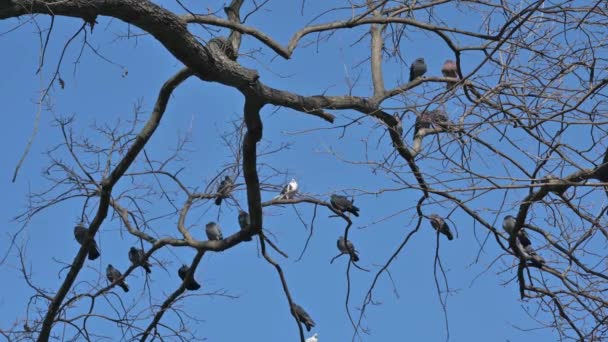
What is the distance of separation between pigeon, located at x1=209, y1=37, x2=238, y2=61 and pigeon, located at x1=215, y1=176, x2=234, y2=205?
4.46 feet

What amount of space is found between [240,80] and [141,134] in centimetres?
99

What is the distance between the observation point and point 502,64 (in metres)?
4.82

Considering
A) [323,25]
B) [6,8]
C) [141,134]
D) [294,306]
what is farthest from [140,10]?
[294,306]

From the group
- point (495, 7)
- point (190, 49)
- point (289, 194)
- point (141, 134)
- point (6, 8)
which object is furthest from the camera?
point (289, 194)

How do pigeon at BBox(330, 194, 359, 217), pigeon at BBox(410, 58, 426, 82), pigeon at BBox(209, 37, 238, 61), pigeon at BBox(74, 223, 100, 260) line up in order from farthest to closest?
1. pigeon at BBox(410, 58, 426, 82)
2. pigeon at BBox(330, 194, 359, 217)
3. pigeon at BBox(74, 223, 100, 260)
4. pigeon at BBox(209, 37, 238, 61)

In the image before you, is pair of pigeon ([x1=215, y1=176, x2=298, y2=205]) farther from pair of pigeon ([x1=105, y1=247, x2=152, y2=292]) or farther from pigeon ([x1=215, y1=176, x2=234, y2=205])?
pair of pigeon ([x1=105, y1=247, x2=152, y2=292])

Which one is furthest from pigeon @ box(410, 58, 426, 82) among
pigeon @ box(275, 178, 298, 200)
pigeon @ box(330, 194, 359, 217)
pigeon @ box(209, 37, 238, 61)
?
pigeon @ box(209, 37, 238, 61)

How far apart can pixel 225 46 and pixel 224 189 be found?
1548 millimetres

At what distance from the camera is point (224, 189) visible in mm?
7000

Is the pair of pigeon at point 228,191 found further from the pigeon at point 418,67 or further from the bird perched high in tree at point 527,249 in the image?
the pigeon at point 418,67

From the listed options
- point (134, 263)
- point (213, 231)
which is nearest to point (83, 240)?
point (134, 263)

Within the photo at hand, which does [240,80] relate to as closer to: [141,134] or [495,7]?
[141,134]

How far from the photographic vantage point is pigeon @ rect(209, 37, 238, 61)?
18.5 feet

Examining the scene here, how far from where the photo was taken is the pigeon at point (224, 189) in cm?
697
